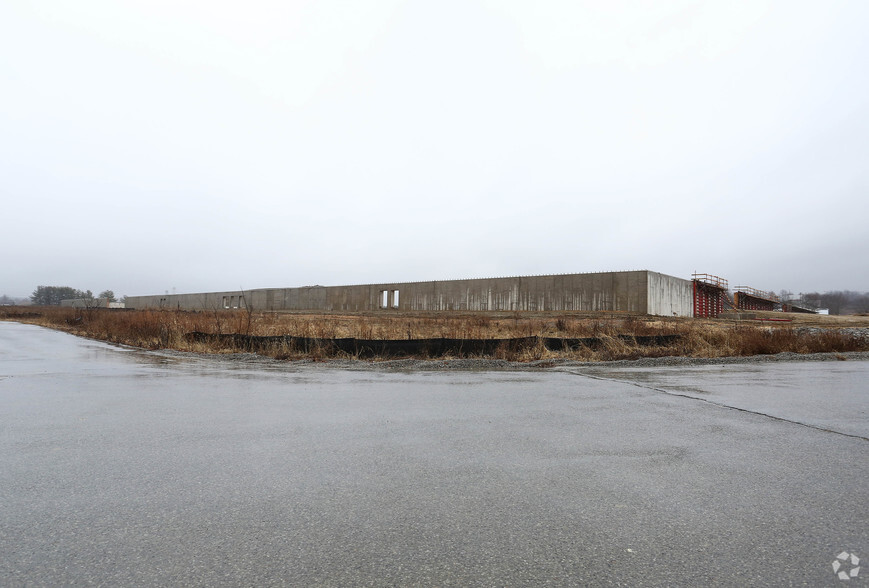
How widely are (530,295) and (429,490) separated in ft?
132

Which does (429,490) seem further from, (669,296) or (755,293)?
(755,293)

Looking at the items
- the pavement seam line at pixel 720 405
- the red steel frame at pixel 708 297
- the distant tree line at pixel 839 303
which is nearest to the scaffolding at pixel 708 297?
the red steel frame at pixel 708 297

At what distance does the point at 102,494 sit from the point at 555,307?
131 ft

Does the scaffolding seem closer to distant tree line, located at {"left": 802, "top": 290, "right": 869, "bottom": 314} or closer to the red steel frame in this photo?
the red steel frame

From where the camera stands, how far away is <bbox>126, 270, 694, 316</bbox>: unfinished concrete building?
37406 mm

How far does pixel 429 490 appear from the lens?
127 inches

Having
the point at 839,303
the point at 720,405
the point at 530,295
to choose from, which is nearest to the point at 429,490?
the point at 720,405

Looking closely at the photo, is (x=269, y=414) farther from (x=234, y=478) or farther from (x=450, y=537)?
(x=450, y=537)

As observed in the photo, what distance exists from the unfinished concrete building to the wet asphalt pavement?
2502 cm

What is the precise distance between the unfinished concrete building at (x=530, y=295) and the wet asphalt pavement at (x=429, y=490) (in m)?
25.0

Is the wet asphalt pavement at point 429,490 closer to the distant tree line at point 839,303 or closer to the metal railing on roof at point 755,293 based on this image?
the metal railing on roof at point 755,293

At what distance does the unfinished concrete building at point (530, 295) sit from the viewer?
123 feet

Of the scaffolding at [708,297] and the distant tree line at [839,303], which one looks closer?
the scaffolding at [708,297]

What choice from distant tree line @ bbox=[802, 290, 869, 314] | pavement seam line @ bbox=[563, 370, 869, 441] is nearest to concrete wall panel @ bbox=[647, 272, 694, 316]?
pavement seam line @ bbox=[563, 370, 869, 441]
